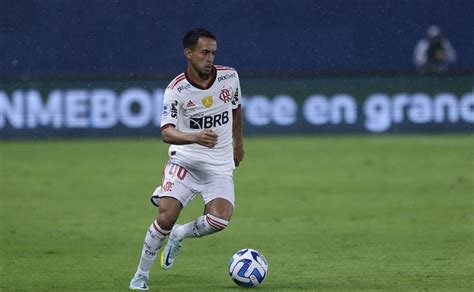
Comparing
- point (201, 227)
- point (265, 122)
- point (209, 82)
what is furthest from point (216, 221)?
point (265, 122)

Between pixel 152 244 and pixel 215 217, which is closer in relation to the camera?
pixel 152 244

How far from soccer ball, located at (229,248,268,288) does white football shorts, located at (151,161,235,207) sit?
1.75 feet

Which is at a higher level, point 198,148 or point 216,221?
point 198,148

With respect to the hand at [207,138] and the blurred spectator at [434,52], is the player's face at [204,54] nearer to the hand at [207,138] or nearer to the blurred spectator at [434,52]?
the hand at [207,138]

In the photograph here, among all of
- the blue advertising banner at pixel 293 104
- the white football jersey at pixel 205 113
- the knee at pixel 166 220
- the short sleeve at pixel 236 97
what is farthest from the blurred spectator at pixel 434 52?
the knee at pixel 166 220

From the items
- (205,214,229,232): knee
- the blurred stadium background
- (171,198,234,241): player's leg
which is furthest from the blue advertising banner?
(205,214,229,232): knee

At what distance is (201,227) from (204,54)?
5.10 feet

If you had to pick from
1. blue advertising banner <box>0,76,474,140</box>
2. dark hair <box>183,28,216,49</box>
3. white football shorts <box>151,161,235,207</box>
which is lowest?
blue advertising banner <box>0,76,474,140</box>

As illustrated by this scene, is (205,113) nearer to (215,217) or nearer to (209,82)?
(209,82)

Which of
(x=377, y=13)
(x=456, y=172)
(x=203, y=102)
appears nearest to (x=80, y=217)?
(x=203, y=102)

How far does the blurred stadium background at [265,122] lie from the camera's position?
1323 centimetres

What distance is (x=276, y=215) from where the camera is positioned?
555 inches

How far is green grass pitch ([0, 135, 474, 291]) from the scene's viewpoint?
9469mm

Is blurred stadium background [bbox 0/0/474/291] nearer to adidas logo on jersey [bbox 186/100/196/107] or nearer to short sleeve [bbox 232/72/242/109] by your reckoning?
short sleeve [bbox 232/72/242/109]
